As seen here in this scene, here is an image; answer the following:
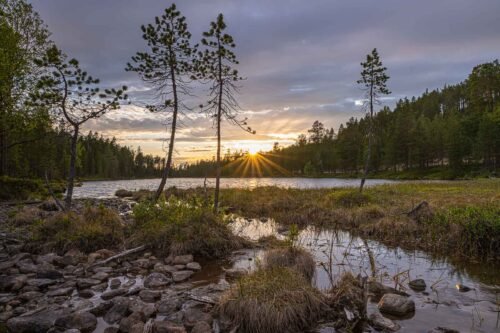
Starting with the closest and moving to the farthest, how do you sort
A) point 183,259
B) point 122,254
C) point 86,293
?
point 86,293, point 183,259, point 122,254

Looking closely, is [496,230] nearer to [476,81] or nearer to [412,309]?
[412,309]

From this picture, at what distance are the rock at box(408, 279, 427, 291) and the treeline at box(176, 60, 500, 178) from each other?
32.1 metres

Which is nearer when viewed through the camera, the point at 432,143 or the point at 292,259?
the point at 292,259

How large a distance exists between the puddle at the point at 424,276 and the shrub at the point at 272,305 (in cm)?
159

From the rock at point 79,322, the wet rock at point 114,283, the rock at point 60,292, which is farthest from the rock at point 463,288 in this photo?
the rock at point 60,292

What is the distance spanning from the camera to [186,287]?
8.70m

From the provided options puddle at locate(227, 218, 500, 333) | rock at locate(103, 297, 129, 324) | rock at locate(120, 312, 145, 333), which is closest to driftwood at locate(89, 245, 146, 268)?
rock at locate(103, 297, 129, 324)

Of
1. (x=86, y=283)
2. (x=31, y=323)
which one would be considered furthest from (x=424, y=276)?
(x=31, y=323)

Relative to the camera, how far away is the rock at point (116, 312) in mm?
6570

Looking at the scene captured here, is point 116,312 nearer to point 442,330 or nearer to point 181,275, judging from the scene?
point 181,275

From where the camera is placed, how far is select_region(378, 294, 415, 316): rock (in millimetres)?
6938

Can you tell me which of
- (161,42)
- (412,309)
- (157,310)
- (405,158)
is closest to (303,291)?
(412,309)

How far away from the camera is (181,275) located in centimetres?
954

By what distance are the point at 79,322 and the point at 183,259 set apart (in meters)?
4.85
